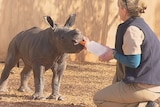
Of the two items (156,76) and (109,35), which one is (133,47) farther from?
(109,35)

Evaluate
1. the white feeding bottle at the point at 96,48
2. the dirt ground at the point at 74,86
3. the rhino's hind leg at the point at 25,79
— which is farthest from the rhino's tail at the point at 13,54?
the white feeding bottle at the point at 96,48

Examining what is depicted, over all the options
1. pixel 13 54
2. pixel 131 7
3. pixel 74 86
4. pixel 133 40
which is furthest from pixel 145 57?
pixel 74 86

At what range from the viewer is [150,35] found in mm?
5184

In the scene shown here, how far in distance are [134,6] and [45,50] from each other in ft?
6.10

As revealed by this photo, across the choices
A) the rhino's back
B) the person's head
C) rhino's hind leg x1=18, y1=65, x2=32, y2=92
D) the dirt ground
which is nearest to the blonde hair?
the person's head

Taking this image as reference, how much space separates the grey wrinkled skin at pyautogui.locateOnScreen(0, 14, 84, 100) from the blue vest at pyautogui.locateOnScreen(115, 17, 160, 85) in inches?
38.2

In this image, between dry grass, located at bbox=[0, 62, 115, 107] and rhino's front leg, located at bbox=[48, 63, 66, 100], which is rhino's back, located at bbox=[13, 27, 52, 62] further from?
dry grass, located at bbox=[0, 62, 115, 107]

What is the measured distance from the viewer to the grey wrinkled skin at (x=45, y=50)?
6227 millimetres

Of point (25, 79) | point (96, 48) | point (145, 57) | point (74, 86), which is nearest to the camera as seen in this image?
point (145, 57)

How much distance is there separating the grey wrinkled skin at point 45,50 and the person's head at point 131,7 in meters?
1.03

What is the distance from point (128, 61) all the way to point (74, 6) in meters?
5.59

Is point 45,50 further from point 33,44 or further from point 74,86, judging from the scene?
point 74,86

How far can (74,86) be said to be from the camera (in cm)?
802

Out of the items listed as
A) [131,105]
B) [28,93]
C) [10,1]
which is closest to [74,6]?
[10,1]
